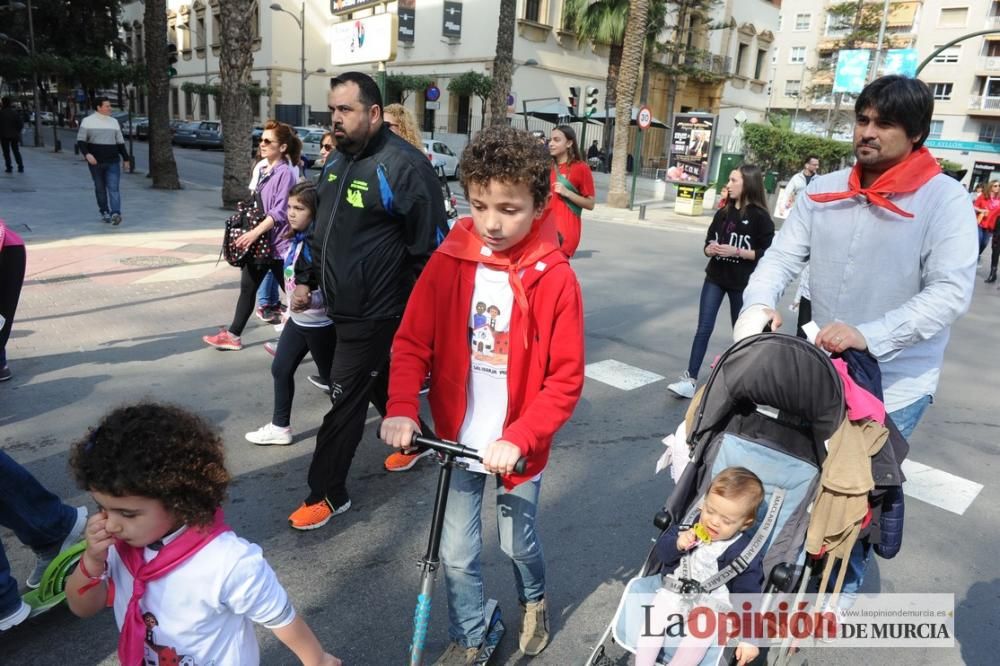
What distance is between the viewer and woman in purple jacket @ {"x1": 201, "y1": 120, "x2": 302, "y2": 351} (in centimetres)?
552

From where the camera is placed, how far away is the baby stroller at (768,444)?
236 centimetres

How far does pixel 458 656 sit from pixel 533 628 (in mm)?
310

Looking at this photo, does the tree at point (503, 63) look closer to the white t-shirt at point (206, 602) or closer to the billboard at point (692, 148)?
the billboard at point (692, 148)

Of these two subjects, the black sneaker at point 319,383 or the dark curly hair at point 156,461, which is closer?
the dark curly hair at point 156,461

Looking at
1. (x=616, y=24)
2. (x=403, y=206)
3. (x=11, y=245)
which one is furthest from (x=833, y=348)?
(x=616, y=24)

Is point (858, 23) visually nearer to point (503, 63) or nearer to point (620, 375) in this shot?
point (503, 63)

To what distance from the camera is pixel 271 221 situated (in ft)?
18.0

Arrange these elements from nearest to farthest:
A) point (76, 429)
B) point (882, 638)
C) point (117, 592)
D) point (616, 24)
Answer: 1. point (117, 592)
2. point (882, 638)
3. point (76, 429)
4. point (616, 24)

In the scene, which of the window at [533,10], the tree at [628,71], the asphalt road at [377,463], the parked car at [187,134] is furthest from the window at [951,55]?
the asphalt road at [377,463]

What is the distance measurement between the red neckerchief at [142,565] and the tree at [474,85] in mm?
32431

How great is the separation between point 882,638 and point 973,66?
6573 cm

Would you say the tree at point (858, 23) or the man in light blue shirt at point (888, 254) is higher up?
the tree at point (858, 23)

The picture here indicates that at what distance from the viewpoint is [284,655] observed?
264 cm

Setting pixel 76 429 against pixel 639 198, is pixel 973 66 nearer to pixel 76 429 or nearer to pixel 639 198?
pixel 639 198
